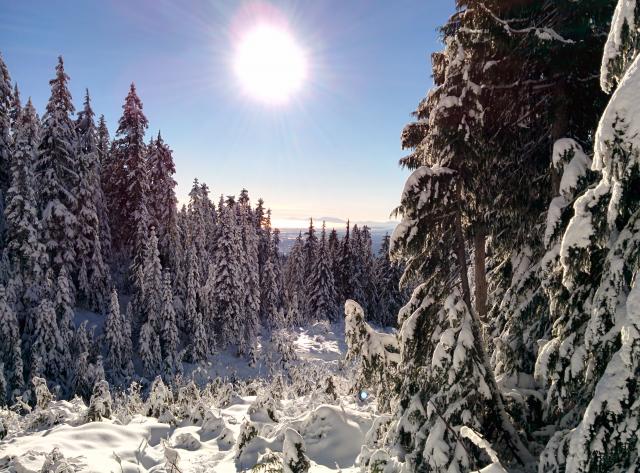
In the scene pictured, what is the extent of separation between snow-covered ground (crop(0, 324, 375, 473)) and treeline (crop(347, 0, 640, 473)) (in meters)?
1.88

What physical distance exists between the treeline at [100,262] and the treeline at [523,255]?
36.9ft

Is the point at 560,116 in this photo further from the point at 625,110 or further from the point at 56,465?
the point at 56,465

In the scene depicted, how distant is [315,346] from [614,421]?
38.7 meters

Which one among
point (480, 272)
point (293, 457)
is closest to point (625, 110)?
point (480, 272)

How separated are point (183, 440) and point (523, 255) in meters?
8.42

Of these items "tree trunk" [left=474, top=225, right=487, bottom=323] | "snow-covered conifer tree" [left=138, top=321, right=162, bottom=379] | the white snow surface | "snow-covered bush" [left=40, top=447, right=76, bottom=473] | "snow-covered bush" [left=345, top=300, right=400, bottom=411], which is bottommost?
"snow-covered conifer tree" [left=138, top=321, right=162, bottom=379]

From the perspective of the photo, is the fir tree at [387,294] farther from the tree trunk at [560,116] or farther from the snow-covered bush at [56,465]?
the snow-covered bush at [56,465]

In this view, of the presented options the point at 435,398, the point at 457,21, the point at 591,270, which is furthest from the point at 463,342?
the point at 457,21

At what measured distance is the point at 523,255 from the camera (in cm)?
733

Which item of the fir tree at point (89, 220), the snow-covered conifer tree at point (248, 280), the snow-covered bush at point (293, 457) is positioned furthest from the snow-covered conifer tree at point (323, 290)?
the snow-covered bush at point (293, 457)

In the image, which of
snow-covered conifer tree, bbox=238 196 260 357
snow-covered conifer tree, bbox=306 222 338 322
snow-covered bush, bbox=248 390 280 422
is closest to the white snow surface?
snow-covered bush, bbox=248 390 280 422

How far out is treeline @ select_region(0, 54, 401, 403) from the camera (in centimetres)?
Answer: 2225

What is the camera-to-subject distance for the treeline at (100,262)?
2225cm

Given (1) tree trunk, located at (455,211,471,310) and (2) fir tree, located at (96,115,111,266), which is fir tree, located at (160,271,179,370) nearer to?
(2) fir tree, located at (96,115,111,266)
